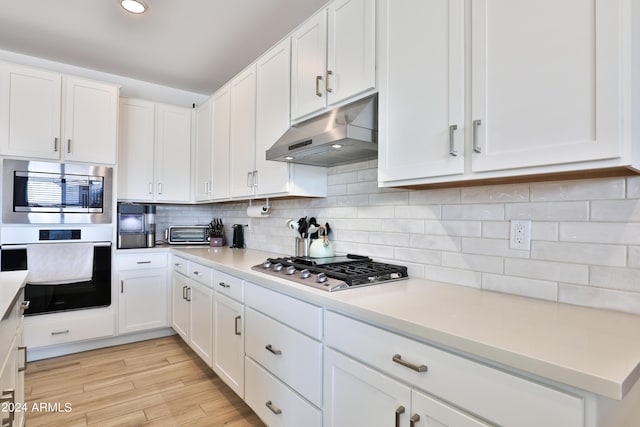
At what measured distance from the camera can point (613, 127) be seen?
2.98 feet

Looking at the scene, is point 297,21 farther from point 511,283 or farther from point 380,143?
point 511,283

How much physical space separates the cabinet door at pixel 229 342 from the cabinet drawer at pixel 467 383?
1.00 meters

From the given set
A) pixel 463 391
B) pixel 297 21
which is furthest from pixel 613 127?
pixel 297 21

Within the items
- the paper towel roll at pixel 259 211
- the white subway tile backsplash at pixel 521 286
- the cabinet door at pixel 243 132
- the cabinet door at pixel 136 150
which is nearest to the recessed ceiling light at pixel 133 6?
the cabinet door at pixel 243 132

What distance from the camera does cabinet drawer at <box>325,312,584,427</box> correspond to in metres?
0.75

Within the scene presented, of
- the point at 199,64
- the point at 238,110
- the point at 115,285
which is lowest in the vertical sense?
the point at 115,285

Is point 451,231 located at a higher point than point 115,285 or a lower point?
higher

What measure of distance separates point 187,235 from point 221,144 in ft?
3.74

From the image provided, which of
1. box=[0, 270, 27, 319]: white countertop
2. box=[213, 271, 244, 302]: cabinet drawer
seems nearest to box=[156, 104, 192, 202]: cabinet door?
box=[213, 271, 244, 302]: cabinet drawer

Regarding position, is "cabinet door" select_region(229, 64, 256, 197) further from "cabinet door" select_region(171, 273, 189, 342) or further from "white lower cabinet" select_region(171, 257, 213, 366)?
"cabinet door" select_region(171, 273, 189, 342)

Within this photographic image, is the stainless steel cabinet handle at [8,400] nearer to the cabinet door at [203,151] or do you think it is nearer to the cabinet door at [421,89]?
the cabinet door at [421,89]

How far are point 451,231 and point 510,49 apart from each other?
788 mm

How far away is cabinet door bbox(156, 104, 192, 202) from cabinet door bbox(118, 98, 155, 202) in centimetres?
7

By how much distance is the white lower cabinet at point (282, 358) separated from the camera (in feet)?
4.75
